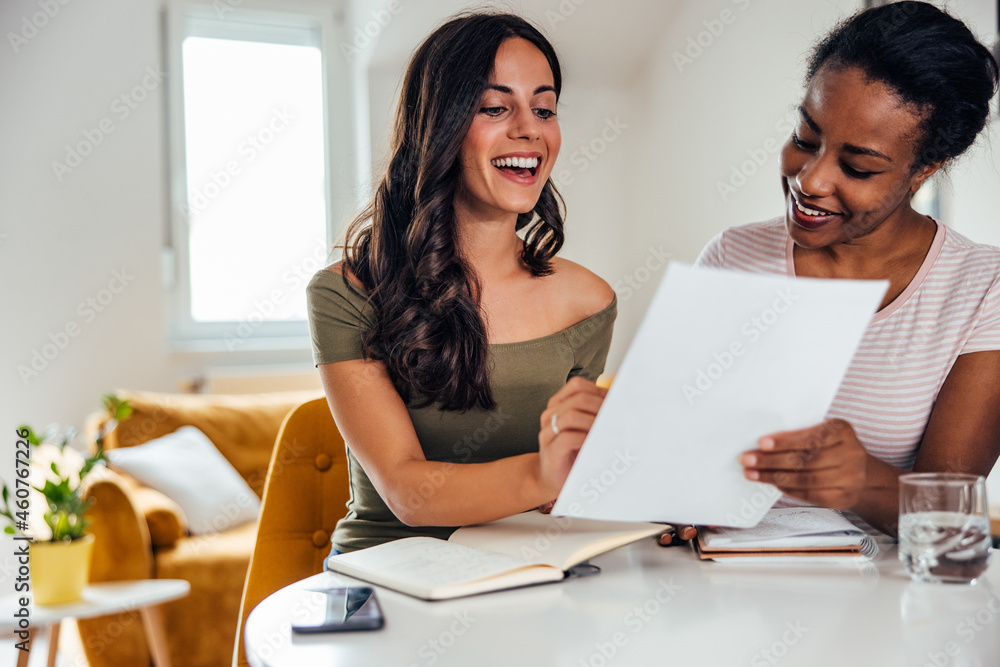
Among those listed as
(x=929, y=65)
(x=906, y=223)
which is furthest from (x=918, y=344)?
(x=929, y=65)

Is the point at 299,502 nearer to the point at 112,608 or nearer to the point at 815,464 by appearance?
the point at 815,464

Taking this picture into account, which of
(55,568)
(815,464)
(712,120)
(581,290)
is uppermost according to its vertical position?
(712,120)

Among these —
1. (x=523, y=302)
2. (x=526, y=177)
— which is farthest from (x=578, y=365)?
(x=526, y=177)

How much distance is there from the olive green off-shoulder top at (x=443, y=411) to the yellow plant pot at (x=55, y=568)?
1082 millimetres

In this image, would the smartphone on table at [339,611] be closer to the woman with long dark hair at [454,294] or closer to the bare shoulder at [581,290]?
the woman with long dark hair at [454,294]

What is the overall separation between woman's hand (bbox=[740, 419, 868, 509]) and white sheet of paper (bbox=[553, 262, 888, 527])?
0.01 metres

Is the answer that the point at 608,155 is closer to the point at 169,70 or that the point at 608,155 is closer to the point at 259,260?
the point at 259,260

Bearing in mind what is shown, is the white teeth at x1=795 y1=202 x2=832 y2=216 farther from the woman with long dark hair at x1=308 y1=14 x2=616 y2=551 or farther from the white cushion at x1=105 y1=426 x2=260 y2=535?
the white cushion at x1=105 y1=426 x2=260 y2=535

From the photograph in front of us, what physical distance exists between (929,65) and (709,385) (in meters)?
0.66

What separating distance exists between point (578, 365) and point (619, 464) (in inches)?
23.1

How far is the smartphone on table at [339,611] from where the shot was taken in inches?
27.7

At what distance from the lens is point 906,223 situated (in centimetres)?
124

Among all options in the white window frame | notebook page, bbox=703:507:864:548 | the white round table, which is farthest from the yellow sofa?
notebook page, bbox=703:507:864:548

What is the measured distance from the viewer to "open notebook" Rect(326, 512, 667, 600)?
2.64 feet
